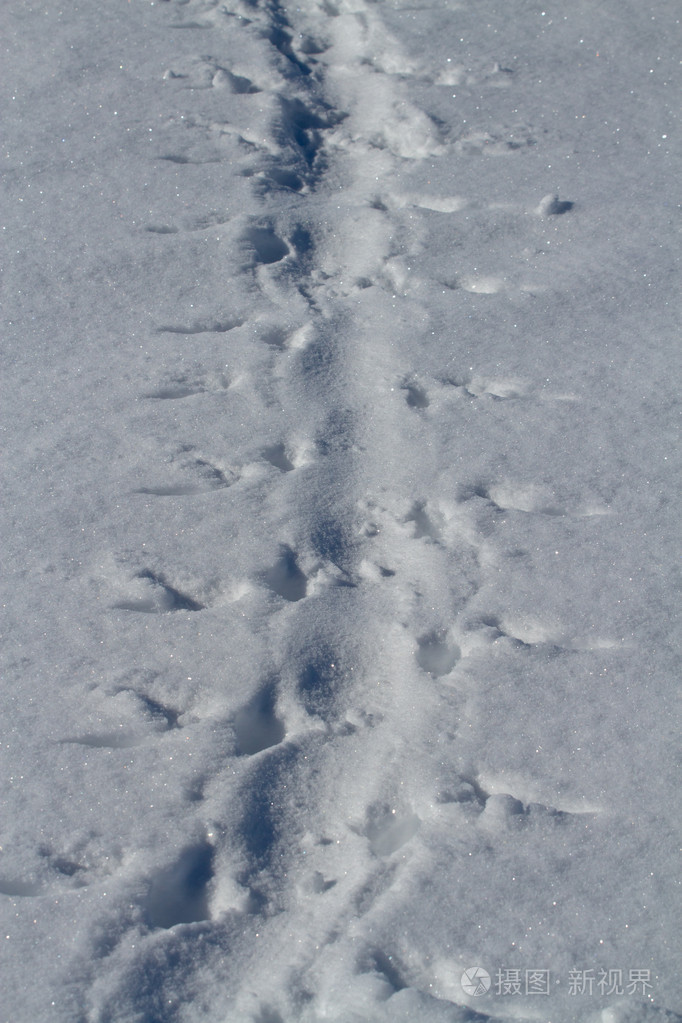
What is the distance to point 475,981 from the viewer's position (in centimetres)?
93

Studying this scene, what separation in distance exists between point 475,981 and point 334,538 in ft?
2.15

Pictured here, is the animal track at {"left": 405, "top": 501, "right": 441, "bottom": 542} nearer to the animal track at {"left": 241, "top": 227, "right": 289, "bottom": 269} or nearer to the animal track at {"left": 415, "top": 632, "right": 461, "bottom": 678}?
the animal track at {"left": 415, "top": 632, "right": 461, "bottom": 678}

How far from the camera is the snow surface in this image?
0.97 meters

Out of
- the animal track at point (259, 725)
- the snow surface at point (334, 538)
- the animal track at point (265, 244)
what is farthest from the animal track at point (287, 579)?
the animal track at point (265, 244)

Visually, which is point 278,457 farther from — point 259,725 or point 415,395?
point 259,725

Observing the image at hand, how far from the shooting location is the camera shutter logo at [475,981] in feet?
3.03

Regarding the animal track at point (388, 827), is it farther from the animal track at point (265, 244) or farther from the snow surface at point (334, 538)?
the animal track at point (265, 244)

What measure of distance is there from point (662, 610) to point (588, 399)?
46 cm

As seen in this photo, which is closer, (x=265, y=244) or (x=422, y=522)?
(x=422, y=522)

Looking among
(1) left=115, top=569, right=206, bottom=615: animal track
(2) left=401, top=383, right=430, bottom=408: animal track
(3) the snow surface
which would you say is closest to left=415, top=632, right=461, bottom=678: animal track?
(3) the snow surface

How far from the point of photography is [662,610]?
4.12 ft

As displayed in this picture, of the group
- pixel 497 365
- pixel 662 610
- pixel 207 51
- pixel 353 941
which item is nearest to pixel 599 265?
pixel 497 365

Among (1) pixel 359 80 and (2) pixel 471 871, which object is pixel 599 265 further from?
(2) pixel 471 871

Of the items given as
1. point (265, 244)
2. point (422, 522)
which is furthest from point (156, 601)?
point (265, 244)
